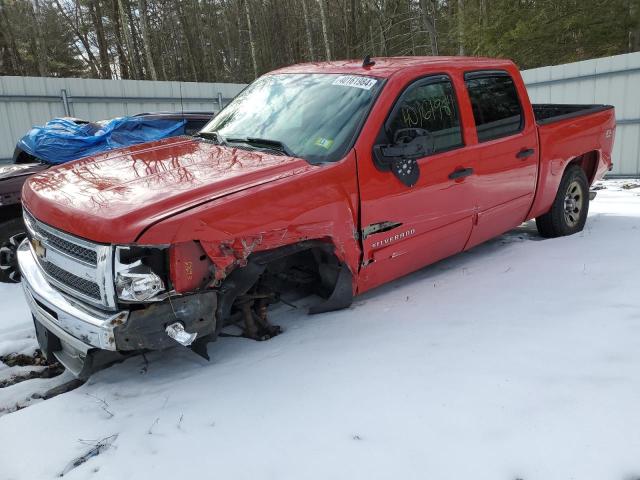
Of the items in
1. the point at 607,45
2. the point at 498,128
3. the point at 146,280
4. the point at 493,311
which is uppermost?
the point at 607,45

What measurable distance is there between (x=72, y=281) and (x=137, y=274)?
552mm

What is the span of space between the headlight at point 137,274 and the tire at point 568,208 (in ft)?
14.4

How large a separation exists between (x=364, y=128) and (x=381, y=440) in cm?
206

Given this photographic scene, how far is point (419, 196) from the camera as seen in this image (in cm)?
382

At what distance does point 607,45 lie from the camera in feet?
59.2

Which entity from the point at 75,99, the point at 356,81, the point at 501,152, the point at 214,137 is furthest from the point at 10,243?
the point at 75,99

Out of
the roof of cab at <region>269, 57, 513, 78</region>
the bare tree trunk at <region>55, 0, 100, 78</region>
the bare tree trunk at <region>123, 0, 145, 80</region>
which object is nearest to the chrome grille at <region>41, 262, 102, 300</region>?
the roof of cab at <region>269, 57, 513, 78</region>

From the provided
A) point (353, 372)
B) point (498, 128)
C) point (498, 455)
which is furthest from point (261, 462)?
point (498, 128)

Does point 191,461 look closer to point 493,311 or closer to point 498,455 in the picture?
point 498,455

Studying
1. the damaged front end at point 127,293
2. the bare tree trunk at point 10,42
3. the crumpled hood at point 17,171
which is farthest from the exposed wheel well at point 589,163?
the bare tree trunk at point 10,42

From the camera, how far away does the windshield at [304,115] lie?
3.53m

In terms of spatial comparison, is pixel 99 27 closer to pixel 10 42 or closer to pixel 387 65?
pixel 10 42

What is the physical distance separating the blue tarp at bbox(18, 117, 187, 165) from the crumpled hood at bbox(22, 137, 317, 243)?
9.35 feet

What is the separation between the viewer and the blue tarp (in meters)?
6.28
